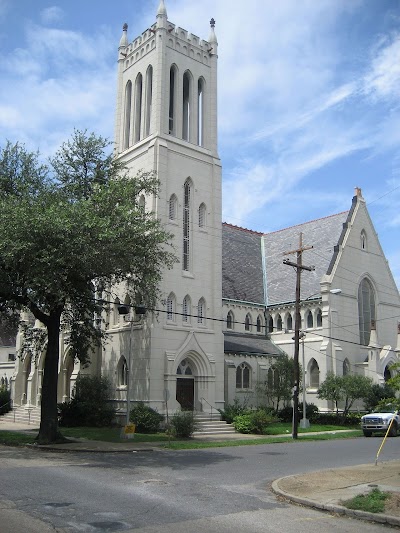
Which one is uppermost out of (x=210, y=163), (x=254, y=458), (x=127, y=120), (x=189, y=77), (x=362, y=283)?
(x=189, y=77)

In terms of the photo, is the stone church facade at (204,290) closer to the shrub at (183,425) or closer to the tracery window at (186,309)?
the tracery window at (186,309)

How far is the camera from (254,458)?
20.6 meters

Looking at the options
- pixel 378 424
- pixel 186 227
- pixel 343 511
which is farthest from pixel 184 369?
pixel 343 511

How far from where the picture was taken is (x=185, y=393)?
3516 cm

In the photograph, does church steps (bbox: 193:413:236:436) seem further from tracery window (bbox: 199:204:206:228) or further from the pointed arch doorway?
tracery window (bbox: 199:204:206:228)

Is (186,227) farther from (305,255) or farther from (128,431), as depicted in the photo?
(128,431)

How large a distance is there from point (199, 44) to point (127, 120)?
7.26 meters

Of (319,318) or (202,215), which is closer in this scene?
(202,215)

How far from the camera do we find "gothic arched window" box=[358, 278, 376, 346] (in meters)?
44.5

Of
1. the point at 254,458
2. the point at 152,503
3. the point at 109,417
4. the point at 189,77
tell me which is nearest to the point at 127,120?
the point at 189,77

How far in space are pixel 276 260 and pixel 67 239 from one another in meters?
31.0

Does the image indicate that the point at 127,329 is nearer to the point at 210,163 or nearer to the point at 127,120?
the point at 210,163

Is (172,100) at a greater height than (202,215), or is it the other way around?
(172,100)

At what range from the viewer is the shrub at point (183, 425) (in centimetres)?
2781
